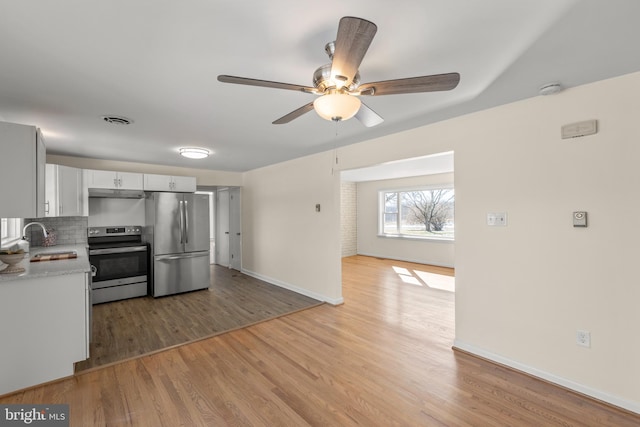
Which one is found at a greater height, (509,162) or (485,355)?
(509,162)

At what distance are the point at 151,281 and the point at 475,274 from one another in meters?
4.90

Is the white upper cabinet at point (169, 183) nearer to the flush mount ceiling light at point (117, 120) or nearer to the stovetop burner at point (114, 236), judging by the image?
the stovetop burner at point (114, 236)

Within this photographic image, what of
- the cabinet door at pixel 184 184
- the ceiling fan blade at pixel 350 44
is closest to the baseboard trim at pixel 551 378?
the ceiling fan blade at pixel 350 44

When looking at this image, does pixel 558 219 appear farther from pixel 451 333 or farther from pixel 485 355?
pixel 451 333

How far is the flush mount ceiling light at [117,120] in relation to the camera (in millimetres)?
2648

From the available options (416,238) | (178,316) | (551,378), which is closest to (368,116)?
(551,378)

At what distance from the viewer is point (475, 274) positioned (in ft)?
8.95

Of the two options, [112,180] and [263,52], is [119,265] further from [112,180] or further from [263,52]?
[263,52]

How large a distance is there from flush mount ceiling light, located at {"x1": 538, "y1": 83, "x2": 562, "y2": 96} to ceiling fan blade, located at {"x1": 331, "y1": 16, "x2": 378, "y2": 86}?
5.58 ft

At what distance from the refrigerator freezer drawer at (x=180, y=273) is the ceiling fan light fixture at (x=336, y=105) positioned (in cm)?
440

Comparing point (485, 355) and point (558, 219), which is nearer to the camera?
point (558, 219)

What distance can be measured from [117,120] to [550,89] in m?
3.80

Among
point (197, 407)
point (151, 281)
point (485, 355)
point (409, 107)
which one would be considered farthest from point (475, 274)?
point (151, 281)

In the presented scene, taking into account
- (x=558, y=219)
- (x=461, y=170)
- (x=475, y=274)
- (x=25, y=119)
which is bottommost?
(x=475, y=274)
